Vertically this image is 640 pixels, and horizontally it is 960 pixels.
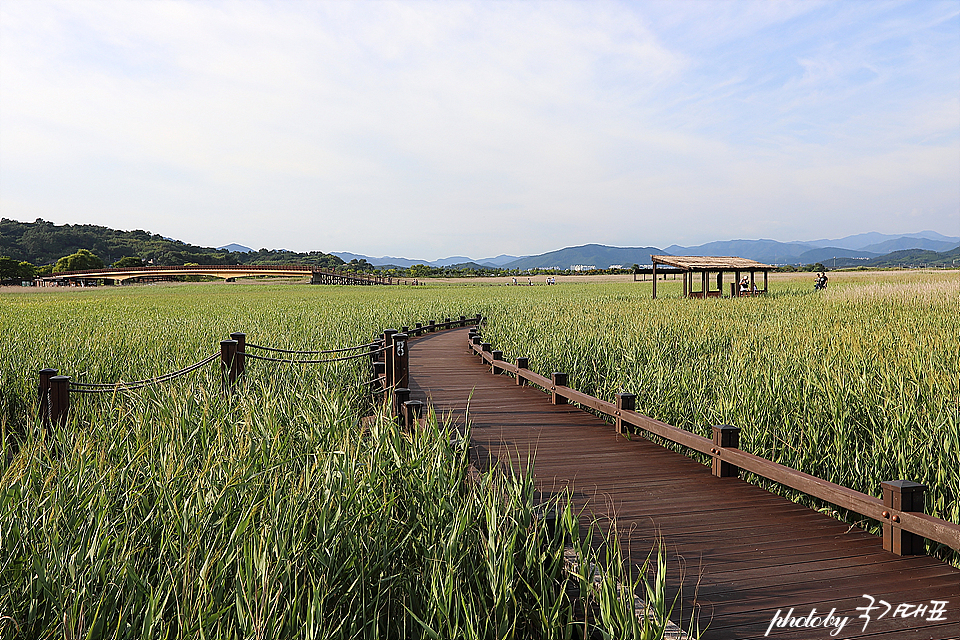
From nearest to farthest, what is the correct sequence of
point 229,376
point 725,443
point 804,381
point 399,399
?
point 725,443 < point 399,399 < point 804,381 < point 229,376

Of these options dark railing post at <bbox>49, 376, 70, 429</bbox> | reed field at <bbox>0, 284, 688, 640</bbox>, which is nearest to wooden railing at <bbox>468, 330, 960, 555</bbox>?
reed field at <bbox>0, 284, 688, 640</bbox>

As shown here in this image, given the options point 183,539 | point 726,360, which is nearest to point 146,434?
point 183,539

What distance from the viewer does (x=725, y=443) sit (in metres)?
4.98

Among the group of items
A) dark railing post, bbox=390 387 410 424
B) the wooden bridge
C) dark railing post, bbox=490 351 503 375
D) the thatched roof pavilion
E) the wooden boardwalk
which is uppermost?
the wooden bridge

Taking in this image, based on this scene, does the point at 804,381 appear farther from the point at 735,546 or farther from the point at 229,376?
the point at 229,376

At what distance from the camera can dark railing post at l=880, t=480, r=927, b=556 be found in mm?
3523

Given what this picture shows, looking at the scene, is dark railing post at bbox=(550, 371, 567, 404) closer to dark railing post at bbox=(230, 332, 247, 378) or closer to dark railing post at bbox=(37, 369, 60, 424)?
dark railing post at bbox=(230, 332, 247, 378)

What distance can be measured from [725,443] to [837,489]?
108cm

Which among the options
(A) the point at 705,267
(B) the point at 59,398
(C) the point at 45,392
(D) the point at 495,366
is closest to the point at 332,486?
(B) the point at 59,398

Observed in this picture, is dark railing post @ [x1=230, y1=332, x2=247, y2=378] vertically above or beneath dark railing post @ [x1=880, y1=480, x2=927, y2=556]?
above

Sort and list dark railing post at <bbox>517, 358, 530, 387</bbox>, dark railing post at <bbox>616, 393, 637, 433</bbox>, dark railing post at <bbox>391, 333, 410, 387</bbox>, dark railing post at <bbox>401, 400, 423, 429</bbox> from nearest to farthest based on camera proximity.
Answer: dark railing post at <bbox>401, 400, 423, 429</bbox> < dark railing post at <bbox>616, 393, 637, 433</bbox> < dark railing post at <bbox>391, 333, 410, 387</bbox> < dark railing post at <bbox>517, 358, 530, 387</bbox>

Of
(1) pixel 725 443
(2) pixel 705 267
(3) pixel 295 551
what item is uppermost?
(2) pixel 705 267

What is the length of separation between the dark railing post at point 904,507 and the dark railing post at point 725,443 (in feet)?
4.62

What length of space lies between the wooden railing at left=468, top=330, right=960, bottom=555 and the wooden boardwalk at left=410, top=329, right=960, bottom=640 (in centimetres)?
13
